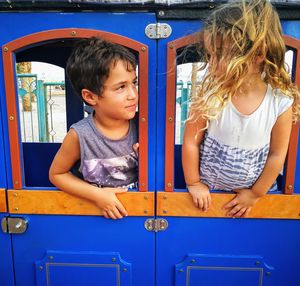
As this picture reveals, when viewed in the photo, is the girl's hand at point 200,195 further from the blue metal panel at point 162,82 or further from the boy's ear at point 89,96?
the boy's ear at point 89,96

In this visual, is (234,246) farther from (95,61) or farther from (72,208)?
(95,61)

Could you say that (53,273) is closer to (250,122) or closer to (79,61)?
(79,61)

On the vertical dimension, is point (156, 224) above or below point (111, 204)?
below

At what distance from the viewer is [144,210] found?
162cm

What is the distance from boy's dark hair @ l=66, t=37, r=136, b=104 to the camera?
145 centimetres

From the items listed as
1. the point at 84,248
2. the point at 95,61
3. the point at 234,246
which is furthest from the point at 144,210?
the point at 95,61

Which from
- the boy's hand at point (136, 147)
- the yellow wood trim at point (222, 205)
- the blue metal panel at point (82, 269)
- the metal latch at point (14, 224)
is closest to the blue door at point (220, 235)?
the yellow wood trim at point (222, 205)

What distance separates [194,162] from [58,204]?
0.70 m

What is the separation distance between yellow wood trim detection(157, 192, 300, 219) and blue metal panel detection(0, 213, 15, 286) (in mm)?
812

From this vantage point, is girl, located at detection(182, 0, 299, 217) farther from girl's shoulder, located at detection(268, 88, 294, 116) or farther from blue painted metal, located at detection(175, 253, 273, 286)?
blue painted metal, located at detection(175, 253, 273, 286)

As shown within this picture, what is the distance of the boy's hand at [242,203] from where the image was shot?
61.6 inches

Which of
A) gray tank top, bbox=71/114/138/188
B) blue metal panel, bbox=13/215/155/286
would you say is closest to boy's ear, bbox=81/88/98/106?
gray tank top, bbox=71/114/138/188

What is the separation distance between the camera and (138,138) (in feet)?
5.44

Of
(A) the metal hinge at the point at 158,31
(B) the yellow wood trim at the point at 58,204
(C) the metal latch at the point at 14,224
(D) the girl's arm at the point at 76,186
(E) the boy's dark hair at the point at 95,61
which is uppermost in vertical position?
(A) the metal hinge at the point at 158,31
